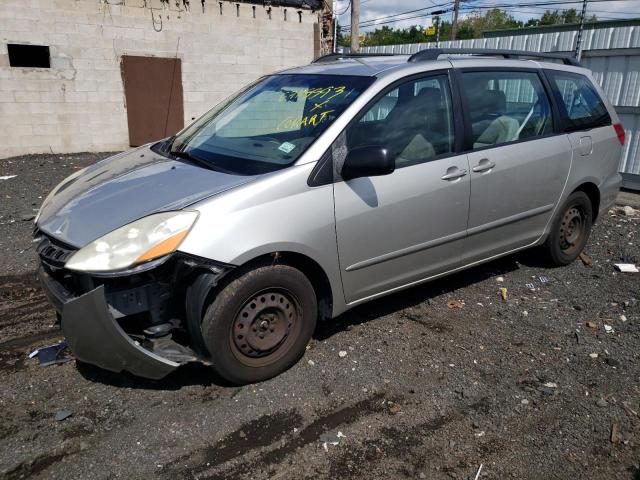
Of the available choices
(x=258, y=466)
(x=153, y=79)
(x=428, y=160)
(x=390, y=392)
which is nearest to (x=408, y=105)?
(x=428, y=160)

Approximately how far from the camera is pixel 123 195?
125 inches

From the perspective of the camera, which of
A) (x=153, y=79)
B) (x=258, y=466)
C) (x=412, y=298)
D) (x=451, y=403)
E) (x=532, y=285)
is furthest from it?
(x=153, y=79)

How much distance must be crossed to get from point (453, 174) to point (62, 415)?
2.89 m

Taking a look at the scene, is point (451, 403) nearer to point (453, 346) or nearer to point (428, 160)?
point (453, 346)

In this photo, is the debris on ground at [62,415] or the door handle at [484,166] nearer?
the debris on ground at [62,415]

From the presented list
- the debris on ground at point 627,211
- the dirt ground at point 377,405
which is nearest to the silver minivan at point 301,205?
the dirt ground at point 377,405

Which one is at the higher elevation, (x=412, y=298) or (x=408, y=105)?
(x=408, y=105)

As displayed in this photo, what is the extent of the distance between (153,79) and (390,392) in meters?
11.3

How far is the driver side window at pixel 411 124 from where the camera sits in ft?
11.4

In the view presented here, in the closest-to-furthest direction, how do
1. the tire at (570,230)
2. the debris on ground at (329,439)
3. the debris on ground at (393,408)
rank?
the debris on ground at (329,439) < the debris on ground at (393,408) < the tire at (570,230)

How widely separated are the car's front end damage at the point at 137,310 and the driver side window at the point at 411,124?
130 cm

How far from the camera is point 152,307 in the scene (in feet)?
9.53

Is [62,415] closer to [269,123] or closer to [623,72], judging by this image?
[269,123]

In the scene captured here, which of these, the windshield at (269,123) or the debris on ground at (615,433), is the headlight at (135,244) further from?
the debris on ground at (615,433)
